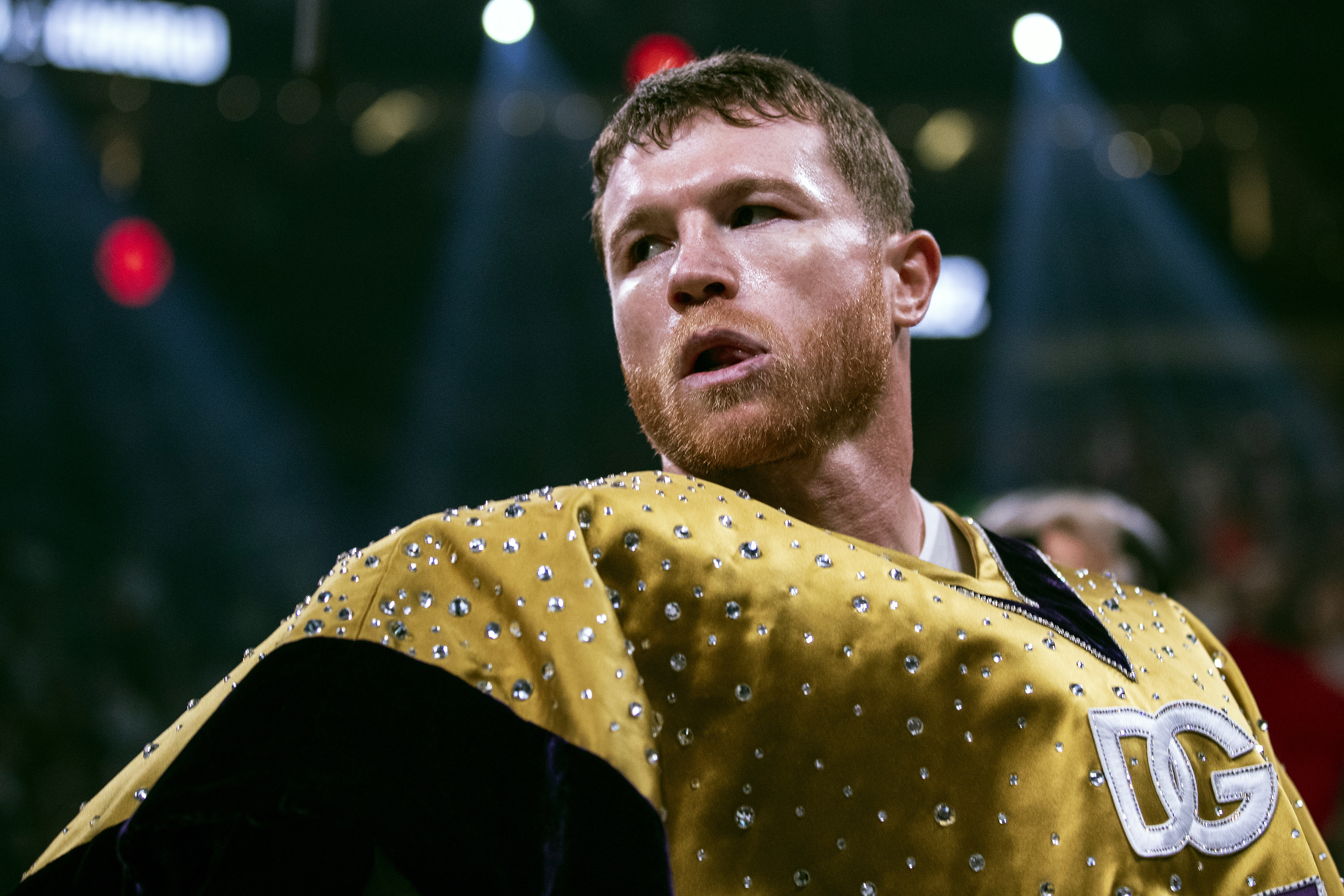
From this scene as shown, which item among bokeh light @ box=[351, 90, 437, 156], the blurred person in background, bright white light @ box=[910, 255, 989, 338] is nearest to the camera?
the blurred person in background

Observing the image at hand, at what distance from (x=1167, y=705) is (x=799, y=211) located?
1.86ft

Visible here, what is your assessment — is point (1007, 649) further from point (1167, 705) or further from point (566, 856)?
point (566, 856)

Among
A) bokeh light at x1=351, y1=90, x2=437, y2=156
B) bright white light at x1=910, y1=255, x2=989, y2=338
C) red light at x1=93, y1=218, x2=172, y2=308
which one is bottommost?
bright white light at x1=910, y1=255, x2=989, y2=338

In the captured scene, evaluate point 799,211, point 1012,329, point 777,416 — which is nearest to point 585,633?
point 777,416

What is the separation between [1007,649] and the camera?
83cm

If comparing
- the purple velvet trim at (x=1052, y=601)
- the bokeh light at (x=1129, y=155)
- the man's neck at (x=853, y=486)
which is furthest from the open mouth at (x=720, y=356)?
the bokeh light at (x=1129, y=155)

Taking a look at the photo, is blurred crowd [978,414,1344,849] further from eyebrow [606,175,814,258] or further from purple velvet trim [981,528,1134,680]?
eyebrow [606,175,814,258]

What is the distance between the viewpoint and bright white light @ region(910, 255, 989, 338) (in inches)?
320

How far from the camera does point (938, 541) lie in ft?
3.81

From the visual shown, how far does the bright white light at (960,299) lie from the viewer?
8.12 metres

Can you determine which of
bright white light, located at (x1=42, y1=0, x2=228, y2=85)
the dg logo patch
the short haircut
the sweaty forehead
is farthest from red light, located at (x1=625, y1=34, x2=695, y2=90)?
the dg logo patch

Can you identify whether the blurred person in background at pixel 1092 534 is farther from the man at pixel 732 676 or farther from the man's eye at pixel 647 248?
the man's eye at pixel 647 248

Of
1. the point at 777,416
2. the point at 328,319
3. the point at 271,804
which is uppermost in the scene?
the point at 328,319

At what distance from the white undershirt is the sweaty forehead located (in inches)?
14.3
